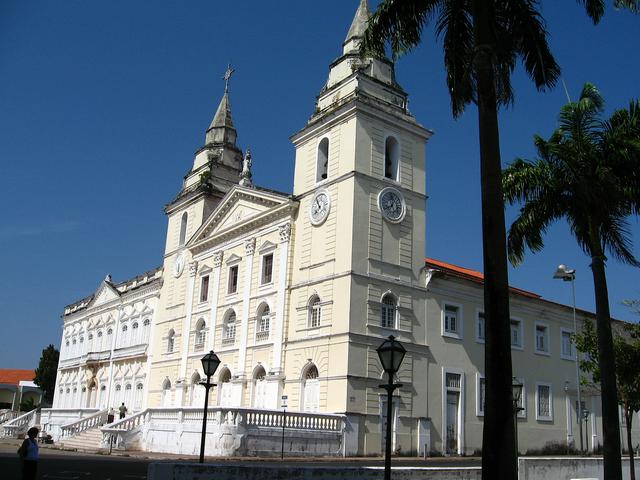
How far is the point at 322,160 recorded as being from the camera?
3269cm

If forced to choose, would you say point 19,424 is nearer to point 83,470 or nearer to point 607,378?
point 83,470

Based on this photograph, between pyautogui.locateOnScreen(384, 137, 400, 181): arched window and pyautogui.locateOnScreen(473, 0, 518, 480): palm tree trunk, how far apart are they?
18.2 metres

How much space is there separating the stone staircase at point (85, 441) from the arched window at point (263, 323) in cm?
856

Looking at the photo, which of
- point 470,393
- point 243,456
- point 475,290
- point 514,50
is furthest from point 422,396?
point 514,50

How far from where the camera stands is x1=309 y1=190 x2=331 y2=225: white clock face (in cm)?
3077

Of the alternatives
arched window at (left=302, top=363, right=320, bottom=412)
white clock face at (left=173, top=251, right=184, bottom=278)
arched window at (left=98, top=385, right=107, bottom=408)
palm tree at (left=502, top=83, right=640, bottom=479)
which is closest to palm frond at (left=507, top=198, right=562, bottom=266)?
palm tree at (left=502, top=83, right=640, bottom=479)

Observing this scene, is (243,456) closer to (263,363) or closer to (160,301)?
(263,363)

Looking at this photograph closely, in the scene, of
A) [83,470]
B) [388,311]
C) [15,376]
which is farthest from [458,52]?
[15,376]

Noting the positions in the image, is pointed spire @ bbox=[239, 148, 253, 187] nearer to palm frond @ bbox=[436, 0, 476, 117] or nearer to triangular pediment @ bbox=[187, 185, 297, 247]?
triangular pediment @ bbox=[187, 185, 297, 247]

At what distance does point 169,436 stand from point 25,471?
599 inches

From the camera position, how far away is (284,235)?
32.9 meters

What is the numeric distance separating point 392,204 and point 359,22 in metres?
9.01

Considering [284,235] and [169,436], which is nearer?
[169,436]

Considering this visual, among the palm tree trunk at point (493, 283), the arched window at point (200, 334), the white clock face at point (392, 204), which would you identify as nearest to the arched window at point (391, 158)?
the white clock face at point (392, 204)
